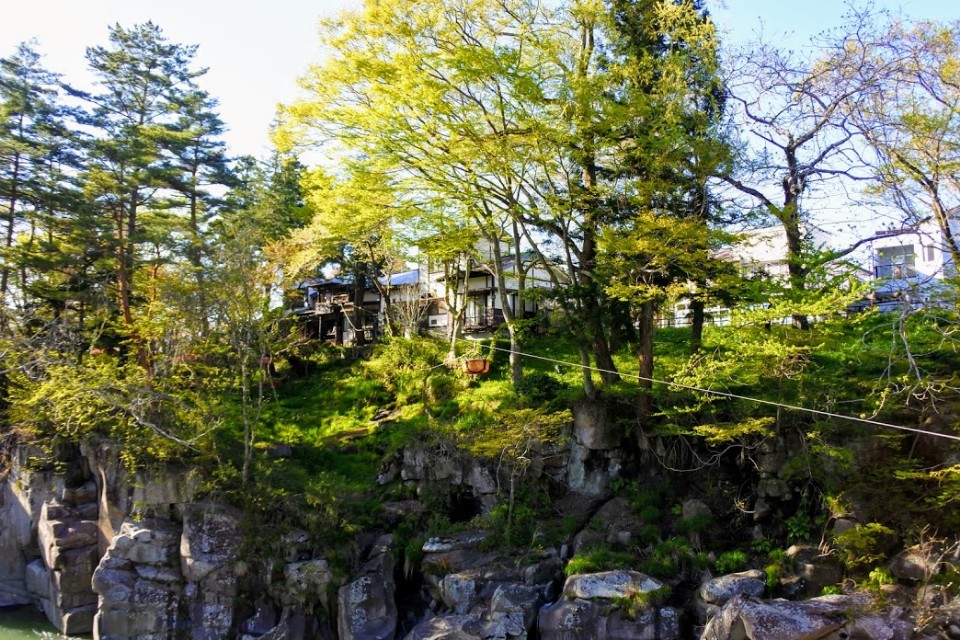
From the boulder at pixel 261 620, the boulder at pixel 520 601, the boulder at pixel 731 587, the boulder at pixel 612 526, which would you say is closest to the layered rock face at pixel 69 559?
the boulder at pixel 261 620

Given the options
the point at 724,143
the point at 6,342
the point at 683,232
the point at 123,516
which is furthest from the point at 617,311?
the point at 6,342

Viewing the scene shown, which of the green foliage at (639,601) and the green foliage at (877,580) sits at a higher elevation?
the green foliage at (877,580)

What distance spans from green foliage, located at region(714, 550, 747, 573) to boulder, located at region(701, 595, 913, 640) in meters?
1.59

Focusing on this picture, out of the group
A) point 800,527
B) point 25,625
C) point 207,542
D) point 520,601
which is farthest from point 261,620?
point 800,527

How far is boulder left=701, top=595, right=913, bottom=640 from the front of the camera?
10.0m

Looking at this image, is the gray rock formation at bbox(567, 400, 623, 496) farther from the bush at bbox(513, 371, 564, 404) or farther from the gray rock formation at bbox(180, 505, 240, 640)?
the gray rock formation at bbox(180, 505, 240, 640)

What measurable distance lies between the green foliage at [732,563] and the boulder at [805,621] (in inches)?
62.6

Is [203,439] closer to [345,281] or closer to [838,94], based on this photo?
[345,281]

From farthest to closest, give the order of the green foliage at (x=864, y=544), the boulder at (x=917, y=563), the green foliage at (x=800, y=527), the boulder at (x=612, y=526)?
1. the boulder at (x=612, y=526)
2. the green foliage at (x=800, y=527)
3. the green foliage at (x=864, y=544)
4. the boulder at (x=917, y=563)

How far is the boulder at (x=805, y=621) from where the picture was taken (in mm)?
10027

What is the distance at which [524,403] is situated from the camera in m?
16.0

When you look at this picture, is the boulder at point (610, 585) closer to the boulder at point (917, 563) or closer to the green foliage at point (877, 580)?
the green foliage at point (877, 580)

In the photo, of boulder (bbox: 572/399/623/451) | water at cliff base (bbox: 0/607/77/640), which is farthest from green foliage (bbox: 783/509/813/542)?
water at cliff base (bbox: 0/607/77/640)

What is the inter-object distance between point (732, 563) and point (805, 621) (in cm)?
214
